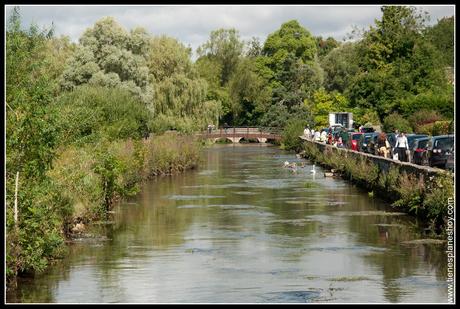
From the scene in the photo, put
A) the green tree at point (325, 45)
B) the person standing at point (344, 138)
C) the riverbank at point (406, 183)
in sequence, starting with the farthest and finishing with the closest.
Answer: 1. the green tree at point (325, 45)
2. the person standing at point (344, 138)
3. the riverbank at point (406, 183)

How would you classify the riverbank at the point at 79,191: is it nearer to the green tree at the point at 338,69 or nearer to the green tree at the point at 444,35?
the green tree at the point at 338,69

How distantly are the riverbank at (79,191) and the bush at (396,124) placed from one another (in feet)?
70.4

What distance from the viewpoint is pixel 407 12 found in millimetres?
87188

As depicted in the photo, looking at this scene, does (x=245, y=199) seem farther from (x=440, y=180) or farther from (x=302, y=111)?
(x=302, y=111)

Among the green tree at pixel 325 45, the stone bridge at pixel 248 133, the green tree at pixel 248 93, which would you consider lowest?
the stone bridge at pixel 248 133

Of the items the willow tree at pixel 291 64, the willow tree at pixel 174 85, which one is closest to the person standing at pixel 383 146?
the willow tree at pixel 174 85

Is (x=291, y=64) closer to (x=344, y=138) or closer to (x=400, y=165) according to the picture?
(x=344, y=138)

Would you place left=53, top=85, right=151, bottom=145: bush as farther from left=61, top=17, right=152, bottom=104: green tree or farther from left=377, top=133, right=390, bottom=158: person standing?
left=61, top=17, right=152, bottom=104: green tree

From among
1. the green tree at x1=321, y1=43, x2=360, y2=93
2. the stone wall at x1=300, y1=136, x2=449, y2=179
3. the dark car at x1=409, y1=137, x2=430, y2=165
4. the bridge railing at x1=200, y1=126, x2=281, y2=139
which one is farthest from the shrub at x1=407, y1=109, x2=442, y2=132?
the green tree at x1=321, y1=43, x2=360, y2=93

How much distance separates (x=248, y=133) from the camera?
4500 inches

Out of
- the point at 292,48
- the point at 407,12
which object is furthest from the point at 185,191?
the point at 292,48

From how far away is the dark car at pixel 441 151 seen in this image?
38.8m

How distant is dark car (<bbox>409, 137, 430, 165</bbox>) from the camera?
A: 4188 cm

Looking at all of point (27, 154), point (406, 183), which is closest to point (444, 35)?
point (406, 183)
